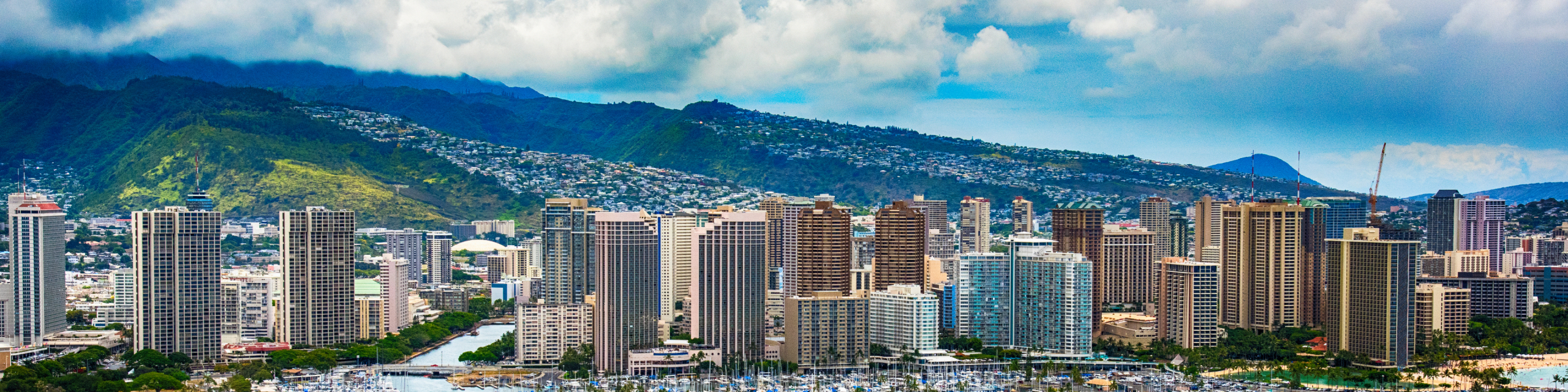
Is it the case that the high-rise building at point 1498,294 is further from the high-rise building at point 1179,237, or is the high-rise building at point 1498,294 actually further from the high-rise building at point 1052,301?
the high-rise building at point 1179,237

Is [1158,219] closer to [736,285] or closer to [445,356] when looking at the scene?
[736,285]

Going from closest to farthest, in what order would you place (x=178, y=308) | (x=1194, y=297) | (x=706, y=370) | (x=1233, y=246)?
(x=706, y=370) → (x=178, y=308) → (x=1194, y=297) → (x=1233, y=246)

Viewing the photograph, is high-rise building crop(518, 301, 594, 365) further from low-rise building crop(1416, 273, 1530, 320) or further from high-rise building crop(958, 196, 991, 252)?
high-rise building crop(958, 196, 991, 252)

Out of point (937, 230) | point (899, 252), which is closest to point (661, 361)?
point (899, 252)

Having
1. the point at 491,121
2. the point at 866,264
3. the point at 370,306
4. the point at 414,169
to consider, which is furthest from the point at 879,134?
the point at 370,306

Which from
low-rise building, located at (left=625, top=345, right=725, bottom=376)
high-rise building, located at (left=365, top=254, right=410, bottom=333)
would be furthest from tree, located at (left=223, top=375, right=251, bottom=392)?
high-rise building, located at (left=365, top=254, right=410, bottom=333)

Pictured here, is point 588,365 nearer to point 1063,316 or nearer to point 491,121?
point 1063,316
